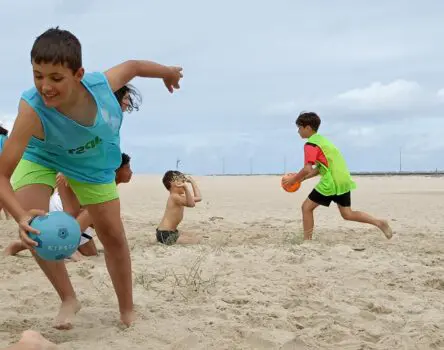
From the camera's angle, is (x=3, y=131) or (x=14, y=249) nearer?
(x=14, y=249)

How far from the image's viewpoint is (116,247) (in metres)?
3.53

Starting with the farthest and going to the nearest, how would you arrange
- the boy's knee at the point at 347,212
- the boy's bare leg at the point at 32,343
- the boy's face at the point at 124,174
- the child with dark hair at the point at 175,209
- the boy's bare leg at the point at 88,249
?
the boy's knee at the point at 347,212, the child with dark hair at the point at 175,209, the boy's face at the point at 124,174, the boy's bare leg at the point at 88,249, the boy's bare leg at the point at 32,343

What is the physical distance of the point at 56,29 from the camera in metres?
2.98

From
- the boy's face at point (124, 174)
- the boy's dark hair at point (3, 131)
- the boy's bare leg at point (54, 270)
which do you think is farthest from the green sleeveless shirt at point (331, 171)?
the boy's bare leg at point (54, 270)

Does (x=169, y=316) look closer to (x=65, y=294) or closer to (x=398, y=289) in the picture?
(x=65, y=294)

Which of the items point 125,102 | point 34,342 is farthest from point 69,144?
point 125,102

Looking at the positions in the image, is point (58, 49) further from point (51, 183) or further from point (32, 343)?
point (32, 343)

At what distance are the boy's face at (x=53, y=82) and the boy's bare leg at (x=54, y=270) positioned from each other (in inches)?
26.2

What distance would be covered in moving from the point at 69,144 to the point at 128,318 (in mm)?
1065

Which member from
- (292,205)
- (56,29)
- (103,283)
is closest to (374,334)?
(103,283)

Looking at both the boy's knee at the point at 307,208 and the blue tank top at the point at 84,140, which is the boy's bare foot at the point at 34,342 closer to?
the blue tank top at the point at 84,140

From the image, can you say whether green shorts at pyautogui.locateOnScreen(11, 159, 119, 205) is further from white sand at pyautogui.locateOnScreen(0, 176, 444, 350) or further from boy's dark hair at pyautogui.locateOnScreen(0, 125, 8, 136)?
boy's dark hair at pyautogui.locateOnScreen(0, 125, 8, 136)

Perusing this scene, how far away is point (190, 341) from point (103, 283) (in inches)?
57.0

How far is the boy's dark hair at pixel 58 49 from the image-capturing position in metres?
2.80
